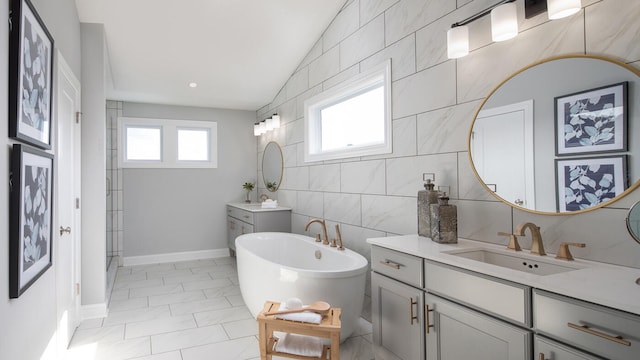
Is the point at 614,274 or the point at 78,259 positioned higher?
the point at 614,274

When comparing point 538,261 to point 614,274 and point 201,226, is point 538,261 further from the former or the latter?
point 201,226

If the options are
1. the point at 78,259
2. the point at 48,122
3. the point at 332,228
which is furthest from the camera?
the point at 332,228

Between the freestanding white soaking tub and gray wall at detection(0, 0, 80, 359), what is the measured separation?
138 centimetres

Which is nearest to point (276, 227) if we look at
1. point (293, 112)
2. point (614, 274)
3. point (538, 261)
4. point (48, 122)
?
point (293, 112)

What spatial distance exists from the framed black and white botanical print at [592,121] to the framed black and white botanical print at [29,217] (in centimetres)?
237

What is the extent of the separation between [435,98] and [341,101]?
1.52 meters

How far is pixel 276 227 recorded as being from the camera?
4.73 m

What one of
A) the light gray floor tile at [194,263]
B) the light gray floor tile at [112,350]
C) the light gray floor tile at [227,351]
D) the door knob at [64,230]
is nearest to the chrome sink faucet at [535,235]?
the light gray floor tile at [227,351]

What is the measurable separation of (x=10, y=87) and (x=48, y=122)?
64 centimetres

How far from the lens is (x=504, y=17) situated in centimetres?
185

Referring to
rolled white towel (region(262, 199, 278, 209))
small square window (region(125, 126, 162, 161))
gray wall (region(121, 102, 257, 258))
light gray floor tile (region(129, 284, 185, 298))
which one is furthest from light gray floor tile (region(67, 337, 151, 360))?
small square window (region(125, 126, 162, 161))

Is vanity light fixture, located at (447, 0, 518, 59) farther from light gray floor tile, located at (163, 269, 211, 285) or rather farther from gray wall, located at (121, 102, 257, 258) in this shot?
gray wall, located at (121, 102, 257, 258)

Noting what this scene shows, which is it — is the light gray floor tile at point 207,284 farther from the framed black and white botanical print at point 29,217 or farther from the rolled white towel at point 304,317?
the rolled white towel at point 304,317

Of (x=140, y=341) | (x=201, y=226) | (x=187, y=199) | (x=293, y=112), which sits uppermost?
(x=293, y=112)
